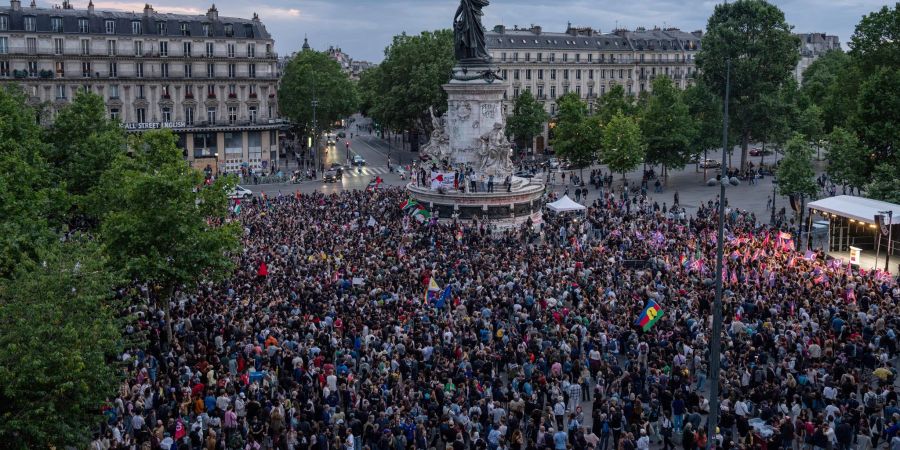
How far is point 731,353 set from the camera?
26.3 metres

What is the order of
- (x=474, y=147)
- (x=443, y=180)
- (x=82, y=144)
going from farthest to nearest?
1. (x=474, y=147)
2. (x=443, y=180)
3. (x=82, y=144)

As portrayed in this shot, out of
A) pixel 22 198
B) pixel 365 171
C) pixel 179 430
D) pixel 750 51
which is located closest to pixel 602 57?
pixel 750 51

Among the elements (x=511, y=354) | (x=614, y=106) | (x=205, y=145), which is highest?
(x=614, y=106)

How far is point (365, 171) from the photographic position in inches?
3568

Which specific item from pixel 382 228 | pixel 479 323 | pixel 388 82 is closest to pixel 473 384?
pixel 479 323

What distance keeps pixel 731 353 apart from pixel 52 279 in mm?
19551

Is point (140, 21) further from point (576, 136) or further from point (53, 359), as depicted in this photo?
point (53, 359)

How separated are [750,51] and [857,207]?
119ft

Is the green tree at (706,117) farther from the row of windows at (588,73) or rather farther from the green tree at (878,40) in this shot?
the row of windows at (588,73)

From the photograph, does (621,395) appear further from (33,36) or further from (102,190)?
(33,36)

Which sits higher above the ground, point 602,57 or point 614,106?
point 602,57

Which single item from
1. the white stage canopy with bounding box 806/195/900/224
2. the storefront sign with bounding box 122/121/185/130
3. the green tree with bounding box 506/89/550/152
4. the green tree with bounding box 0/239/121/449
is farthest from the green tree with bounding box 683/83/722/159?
the green tree with bounding box 0/239/121/449

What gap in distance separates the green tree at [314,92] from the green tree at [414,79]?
4.44m

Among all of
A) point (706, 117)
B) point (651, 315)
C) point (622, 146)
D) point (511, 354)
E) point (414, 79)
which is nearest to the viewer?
point (511, 354)
